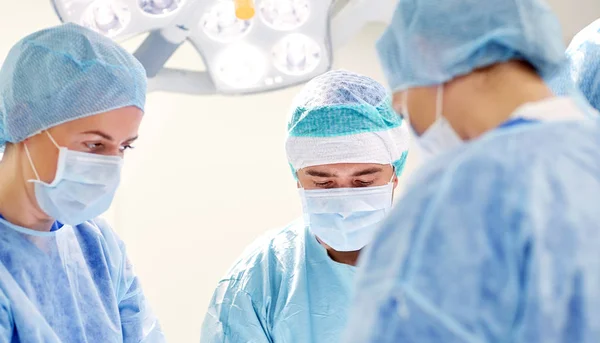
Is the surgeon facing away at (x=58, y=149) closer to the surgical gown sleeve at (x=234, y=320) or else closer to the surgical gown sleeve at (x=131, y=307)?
the surgical gown sleeve at (x=131, y=307)

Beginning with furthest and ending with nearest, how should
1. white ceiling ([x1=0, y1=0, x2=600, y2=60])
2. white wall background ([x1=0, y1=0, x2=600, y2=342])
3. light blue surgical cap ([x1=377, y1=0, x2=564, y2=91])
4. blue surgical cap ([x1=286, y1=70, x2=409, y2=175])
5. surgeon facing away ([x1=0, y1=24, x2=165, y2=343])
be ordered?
white wall background ([x1=0, y1=0, x2=600, y2=342]) < white ceiling ([x1=0, y1=0, x2=600, y2=60]) < blue surgical cap ([x1=286, y1=70, x2=409, y2=175]) < surgeon facing away ([x1=0, y1=24, x2=165, y2=343]) < light blue surgical cap ([x1=377, y1=0, x2=564, y2=91])

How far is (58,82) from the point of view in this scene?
1625 mm

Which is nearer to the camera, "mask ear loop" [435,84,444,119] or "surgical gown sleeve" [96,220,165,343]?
"mask ear loop" [435,84,444,119]

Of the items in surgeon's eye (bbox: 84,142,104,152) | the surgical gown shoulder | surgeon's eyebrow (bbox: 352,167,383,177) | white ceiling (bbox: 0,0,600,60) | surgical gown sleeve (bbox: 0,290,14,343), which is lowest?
the surgical gown shoulder

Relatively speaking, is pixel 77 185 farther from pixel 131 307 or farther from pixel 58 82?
pixel 131 307

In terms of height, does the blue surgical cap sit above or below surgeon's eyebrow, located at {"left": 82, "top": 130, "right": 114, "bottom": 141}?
below

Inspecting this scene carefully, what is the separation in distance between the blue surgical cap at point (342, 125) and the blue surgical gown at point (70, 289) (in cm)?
58

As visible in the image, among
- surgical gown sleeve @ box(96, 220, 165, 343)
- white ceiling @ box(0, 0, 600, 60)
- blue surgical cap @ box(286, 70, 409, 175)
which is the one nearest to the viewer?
surgical gown sleeve @ box(96, 220, 165, 343)

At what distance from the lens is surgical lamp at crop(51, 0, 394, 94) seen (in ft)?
5.44

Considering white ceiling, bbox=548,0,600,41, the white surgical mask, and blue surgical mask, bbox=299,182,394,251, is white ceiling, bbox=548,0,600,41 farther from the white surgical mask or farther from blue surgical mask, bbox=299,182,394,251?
the white surgical mask

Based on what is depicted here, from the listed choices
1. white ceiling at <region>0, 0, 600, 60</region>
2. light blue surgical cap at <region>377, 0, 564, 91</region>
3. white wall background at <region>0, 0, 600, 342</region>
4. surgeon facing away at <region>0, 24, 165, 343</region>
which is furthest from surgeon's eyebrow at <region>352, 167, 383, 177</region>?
white ceiling at <region>0, 0, 600, 60</region>

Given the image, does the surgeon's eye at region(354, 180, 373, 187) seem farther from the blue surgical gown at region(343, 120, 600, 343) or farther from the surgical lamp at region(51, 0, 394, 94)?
the blue surgical gown at region(343, 120, 600, 343)

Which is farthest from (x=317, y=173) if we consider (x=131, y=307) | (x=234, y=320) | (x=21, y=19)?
(x=21, y=19)

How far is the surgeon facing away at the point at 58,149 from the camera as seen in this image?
162 centimetres
